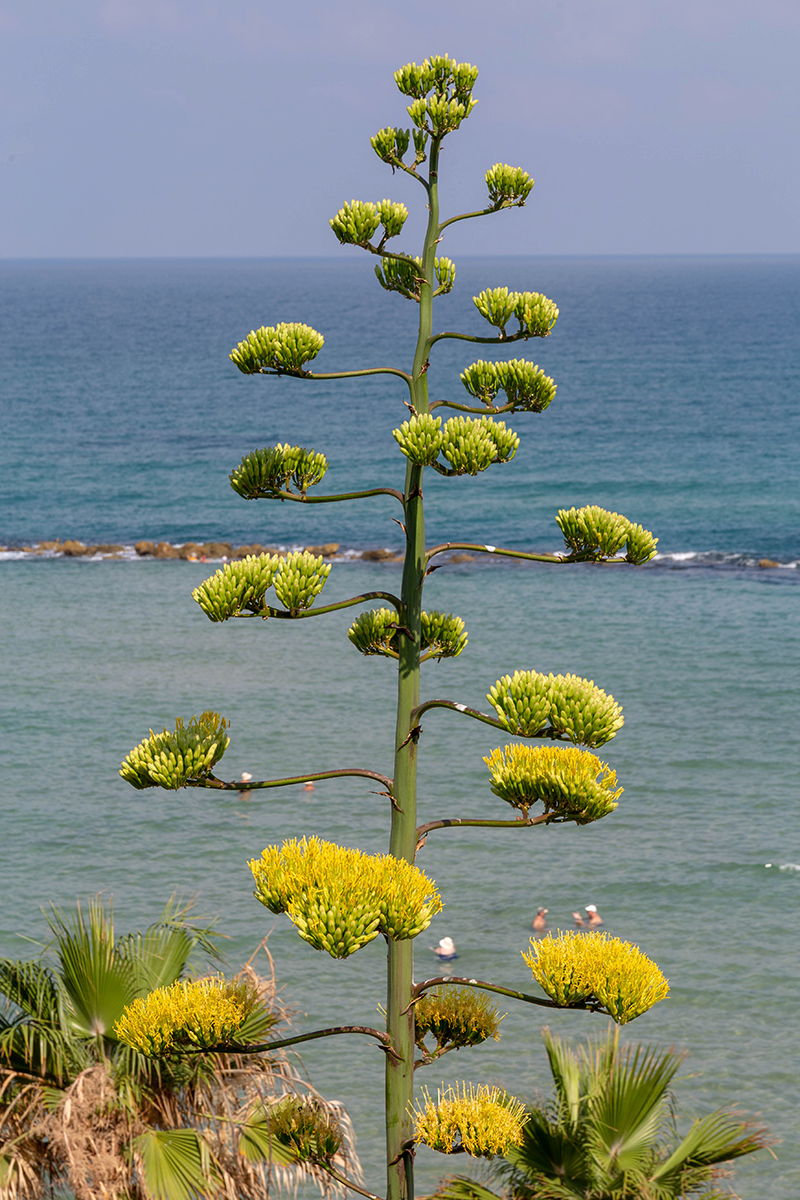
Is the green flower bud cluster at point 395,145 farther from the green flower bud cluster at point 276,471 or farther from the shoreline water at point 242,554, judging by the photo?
the shoreline water at point 242,554

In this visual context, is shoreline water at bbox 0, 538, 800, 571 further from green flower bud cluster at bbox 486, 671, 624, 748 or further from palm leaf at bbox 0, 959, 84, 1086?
green flower bud cluster at bbox 486, 671, 624, 748

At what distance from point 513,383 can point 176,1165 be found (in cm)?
816

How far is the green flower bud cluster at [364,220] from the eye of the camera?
42.1ft

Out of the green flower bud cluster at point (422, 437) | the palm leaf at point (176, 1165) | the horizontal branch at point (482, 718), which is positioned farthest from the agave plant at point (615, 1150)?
the green flower bud cluster at point (422, 437)

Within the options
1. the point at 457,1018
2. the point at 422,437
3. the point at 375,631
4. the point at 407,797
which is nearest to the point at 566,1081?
the point at 457,1018

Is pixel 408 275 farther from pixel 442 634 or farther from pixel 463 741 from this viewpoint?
pixel 463 741

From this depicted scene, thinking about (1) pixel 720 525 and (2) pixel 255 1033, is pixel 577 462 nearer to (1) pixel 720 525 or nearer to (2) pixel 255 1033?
(1) pixel 720 525

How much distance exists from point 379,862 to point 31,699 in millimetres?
38774

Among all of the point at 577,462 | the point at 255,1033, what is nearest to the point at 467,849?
the point at 255,1033

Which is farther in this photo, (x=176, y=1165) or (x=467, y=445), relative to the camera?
(x=176, y=1165)

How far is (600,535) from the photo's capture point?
40.9 feet

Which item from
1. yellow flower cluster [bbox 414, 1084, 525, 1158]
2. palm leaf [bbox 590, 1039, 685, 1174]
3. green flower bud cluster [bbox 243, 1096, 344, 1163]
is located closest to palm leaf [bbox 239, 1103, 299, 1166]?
green flower bud cluster [bbox 243, 1096, 344, 1163]

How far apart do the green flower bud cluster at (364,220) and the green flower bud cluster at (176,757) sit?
453cm

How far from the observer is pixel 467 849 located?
3622cm
